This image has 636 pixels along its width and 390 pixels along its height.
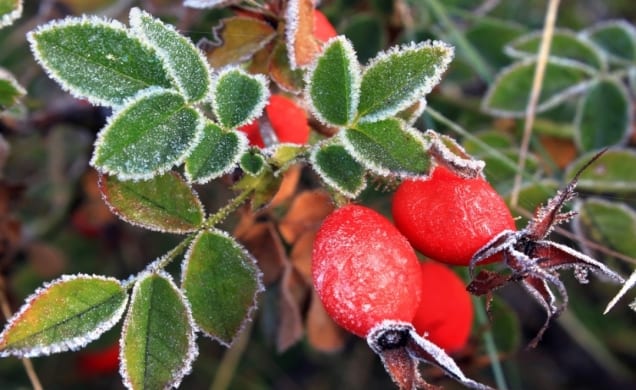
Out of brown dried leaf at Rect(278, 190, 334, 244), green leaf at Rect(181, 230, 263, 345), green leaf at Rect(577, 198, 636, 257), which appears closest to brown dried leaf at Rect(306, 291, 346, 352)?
brown dried leaf at Rect(278, 190, 334, 244)

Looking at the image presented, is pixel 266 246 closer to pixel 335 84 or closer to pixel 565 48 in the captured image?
pixel 335 84

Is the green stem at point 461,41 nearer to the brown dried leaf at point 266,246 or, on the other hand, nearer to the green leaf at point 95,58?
the brown dried leaf at point 266,246

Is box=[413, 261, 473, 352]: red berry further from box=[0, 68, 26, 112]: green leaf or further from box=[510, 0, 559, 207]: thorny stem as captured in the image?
box=[0, 68, 26, 112]: green leaf

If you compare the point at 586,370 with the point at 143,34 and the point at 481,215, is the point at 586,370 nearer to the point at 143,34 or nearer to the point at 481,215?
the point at 481,215

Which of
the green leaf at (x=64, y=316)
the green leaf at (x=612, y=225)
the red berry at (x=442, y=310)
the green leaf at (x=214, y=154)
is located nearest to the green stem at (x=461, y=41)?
the green leaf at (x=612, y=225)

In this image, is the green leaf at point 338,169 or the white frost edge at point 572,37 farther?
the white frost edge at point 572,37

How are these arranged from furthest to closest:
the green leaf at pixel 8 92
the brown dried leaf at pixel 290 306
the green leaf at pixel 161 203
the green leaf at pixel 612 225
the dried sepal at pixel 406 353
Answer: the green leaf at pixel 612 225, the brown dried leaf at pixel 290 306, the green leaf at pixel 8 92, the green leaf at pixel 161 203, the dried sepal at pixel 406 353

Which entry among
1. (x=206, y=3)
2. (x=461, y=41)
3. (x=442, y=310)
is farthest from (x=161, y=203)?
(x=461, y=41)
